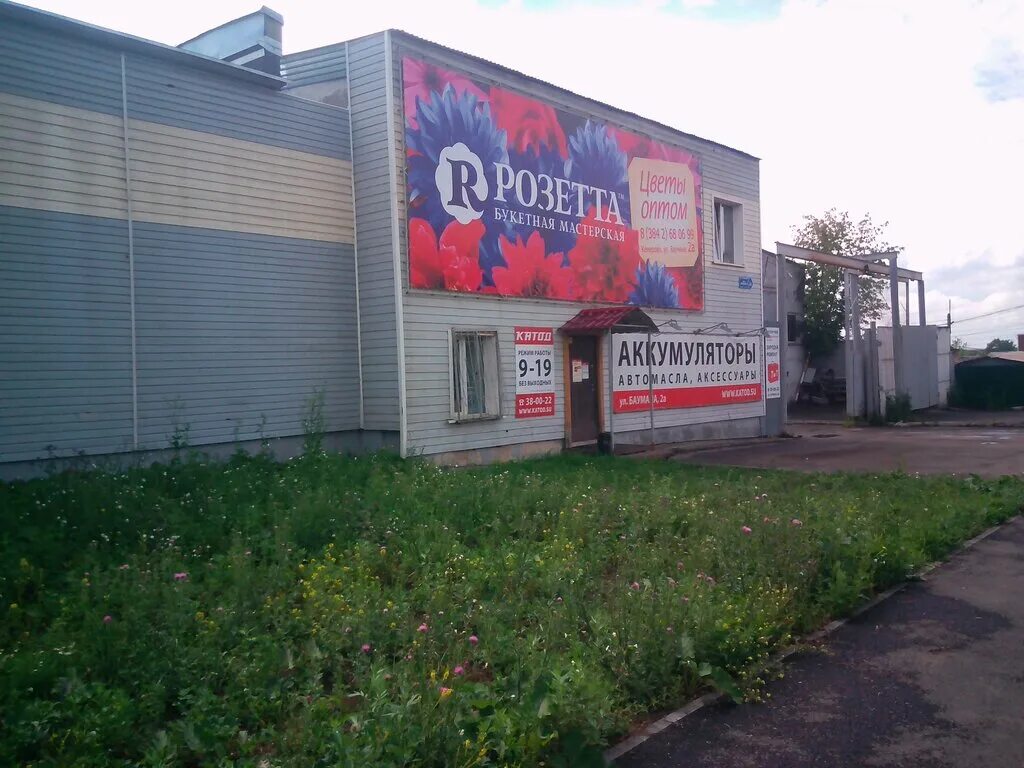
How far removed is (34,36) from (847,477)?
38.4 feet

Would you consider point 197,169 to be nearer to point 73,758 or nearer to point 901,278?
point 73,758

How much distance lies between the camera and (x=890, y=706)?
5223 mm

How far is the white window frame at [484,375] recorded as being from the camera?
13.9 meters

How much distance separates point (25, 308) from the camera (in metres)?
10.1

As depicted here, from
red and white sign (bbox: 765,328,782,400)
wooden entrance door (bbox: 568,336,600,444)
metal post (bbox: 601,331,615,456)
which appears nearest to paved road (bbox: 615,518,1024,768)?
wooden entrance door (bbox: 568,336,600,444)

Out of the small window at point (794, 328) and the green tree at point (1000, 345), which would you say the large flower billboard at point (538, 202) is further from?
the green tree at point (1000, 345)

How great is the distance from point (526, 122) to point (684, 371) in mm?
6541

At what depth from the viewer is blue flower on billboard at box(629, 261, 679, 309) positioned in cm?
1798

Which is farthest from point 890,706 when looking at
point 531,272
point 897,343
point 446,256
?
point 897,343

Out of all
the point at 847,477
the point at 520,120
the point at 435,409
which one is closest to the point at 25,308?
the point at 435,409

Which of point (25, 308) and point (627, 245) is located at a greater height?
point (627, 245)

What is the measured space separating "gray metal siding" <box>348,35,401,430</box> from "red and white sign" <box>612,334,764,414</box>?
527cm

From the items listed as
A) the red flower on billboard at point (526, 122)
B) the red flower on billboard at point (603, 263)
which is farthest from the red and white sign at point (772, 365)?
the red flower on billboard at point (526, 122)

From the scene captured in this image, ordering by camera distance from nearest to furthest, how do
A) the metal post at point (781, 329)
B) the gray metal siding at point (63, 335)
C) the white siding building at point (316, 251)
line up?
the gray metal siding at point (63, 335)
the white siding building at point (316, 251)
the metal post at point (781, 329)
